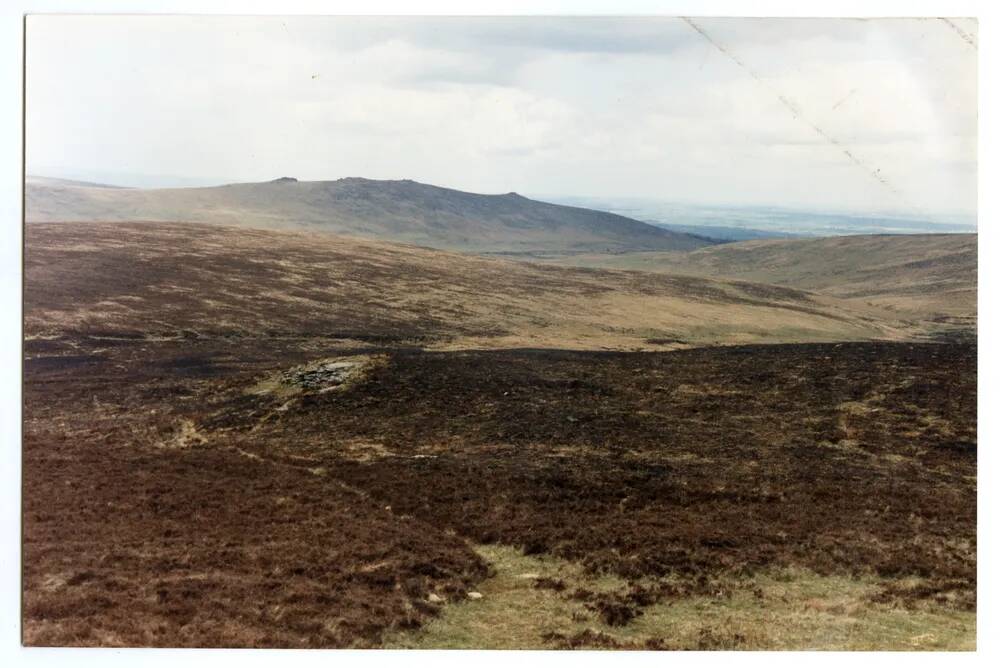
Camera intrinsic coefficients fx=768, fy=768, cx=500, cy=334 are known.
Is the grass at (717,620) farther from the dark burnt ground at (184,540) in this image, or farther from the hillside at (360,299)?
the hillside at (360,299)

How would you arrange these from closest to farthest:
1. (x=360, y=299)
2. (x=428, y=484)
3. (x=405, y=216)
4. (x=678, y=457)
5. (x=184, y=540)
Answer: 1. (x=184, y=540)
2. (x=428, y=484)
3. (x=678, y=457)
4. (x=360, y=299)
5. (x=405, y=216)

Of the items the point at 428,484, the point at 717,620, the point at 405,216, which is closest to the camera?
the point at 717,620

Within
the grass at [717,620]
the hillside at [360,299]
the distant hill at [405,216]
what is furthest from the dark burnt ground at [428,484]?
the distant hill at [405,216]

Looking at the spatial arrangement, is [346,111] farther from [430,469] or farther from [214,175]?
[430,469]

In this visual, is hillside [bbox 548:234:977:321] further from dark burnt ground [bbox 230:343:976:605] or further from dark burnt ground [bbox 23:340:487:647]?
dark burnt ground [bbox 23:340:487:647]

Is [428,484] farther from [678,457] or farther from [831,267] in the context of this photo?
[831,267]

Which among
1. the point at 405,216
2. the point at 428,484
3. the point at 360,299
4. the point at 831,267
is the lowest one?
the point at 428,484

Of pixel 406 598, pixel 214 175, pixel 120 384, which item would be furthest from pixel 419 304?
pixel 406 598

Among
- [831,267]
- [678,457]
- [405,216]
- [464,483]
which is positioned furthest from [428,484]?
[831,267]
